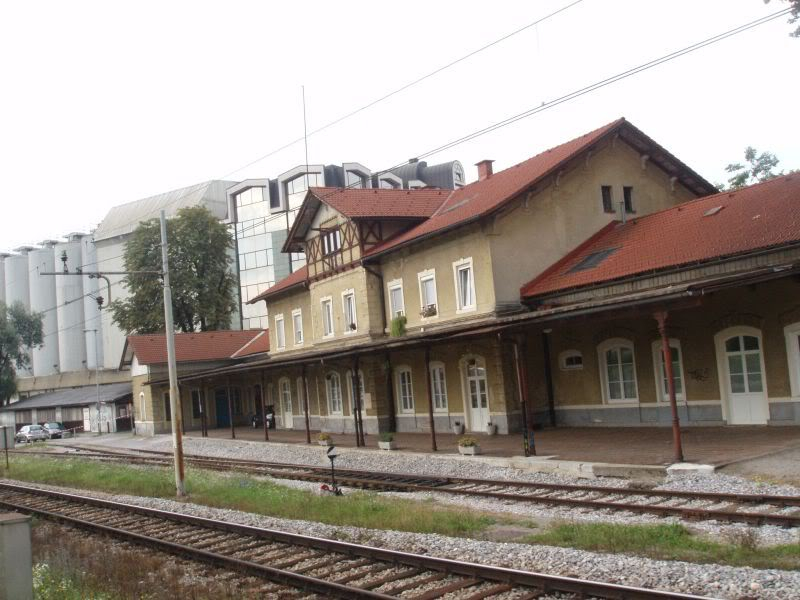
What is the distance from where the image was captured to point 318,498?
14250 mm

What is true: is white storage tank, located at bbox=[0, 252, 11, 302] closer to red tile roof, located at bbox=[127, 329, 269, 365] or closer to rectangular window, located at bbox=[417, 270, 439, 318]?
red tile roof, located at bbox=[127, 329, 269, 365]

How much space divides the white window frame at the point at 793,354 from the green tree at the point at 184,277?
131 feet

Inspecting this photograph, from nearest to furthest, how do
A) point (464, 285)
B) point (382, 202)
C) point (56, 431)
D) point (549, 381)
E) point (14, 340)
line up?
1. point (549, 381)
2. point (464, 285)
3. point (382, 202)
4. point (56, 431)
5. point (14, 340)

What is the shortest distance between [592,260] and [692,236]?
126 inches

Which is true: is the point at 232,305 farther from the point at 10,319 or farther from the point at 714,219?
the point at 714,219

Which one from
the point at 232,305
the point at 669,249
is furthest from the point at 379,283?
the point at 232,305

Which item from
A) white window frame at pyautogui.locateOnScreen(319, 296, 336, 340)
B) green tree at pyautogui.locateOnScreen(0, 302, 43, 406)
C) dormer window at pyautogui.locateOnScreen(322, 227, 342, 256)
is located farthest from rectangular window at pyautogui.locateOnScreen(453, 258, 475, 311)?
green tree at pyautogui.locateOnScreen(0, 302, 43, 406)

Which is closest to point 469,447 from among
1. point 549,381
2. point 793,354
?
point 549,381

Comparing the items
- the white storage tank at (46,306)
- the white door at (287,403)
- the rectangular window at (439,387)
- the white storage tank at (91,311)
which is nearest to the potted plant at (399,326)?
the rectangular window at (439,387)

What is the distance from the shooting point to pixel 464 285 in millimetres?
24453

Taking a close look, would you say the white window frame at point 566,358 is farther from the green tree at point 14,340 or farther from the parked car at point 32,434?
the green tree at point 14,340

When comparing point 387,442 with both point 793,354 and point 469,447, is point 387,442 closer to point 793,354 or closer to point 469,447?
point 469,447

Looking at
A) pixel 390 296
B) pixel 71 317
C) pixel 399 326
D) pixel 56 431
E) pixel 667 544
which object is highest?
pixel 71 317

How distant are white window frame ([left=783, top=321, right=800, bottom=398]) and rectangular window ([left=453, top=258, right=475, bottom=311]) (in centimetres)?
897
